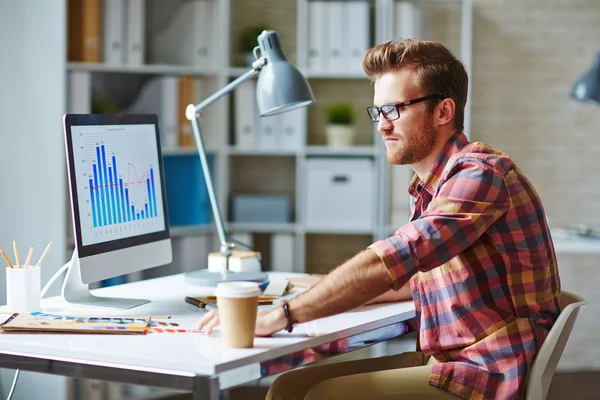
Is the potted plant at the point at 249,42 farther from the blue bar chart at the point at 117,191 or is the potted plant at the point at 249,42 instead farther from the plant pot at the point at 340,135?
the blue bar chart at the point at 117,191

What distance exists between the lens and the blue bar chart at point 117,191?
2141mm

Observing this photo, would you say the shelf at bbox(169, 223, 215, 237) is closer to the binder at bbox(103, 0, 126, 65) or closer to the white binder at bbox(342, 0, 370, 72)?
the binder at bbox(103, 0, 126, 65)

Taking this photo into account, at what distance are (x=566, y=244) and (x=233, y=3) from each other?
200 cm

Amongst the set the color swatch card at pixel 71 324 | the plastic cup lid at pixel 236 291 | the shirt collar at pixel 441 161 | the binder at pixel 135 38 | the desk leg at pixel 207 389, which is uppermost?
the binder at pixel 135 38

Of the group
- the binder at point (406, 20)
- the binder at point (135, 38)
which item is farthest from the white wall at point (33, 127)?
the binder at point (406, 20)

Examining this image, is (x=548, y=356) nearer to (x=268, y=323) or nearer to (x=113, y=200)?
(x=268, y=323)

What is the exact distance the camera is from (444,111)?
203cm

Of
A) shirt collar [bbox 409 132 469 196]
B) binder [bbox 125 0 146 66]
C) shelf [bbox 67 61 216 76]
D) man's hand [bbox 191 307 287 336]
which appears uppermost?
binder [bbox 125 0 146 66]

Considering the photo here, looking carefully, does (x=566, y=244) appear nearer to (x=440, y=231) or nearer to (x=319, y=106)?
(x=319, y=106)

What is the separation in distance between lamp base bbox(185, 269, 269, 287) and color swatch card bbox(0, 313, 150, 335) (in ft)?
1.47

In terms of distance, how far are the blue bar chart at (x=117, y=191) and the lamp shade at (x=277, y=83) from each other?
1.20 feet

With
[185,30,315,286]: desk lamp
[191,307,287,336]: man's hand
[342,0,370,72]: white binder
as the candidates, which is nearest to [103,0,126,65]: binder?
[342,0,370,72]: white binder

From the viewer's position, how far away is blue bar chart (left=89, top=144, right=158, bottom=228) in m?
2.14

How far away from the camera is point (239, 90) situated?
4.15 meters
